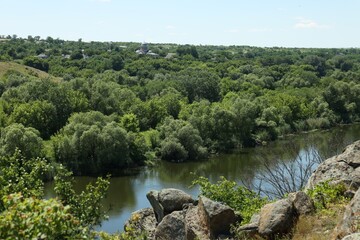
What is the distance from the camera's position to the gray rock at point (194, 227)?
1348 centimetres

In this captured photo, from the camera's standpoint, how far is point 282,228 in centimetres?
1193

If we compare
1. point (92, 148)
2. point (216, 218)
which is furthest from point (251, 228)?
point (92, 148)

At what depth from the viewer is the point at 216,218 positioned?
43.6 feet

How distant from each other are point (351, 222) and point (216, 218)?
4280 mm

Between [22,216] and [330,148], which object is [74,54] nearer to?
[330,148]

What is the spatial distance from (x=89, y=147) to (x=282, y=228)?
36392 millimetres

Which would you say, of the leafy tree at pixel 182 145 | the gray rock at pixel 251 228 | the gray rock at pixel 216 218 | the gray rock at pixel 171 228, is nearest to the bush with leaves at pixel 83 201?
the gray rock at pixel 171 228

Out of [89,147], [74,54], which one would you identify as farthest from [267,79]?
[89,147]

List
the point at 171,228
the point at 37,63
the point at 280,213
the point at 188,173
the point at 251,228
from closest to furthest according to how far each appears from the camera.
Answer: the point at 280,213 < the point at 251,228 < the point at 171,228 < the point at 188,173 < the point at 37,63

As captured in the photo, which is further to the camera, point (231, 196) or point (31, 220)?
point (231, 196)

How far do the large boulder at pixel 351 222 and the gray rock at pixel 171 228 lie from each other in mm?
5035

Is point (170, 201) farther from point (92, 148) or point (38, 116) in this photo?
point (38, 116)

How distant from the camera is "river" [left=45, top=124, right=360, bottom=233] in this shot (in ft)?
115

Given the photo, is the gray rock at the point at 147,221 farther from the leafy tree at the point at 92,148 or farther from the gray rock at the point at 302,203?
the leafy tree at the point at 92,148
